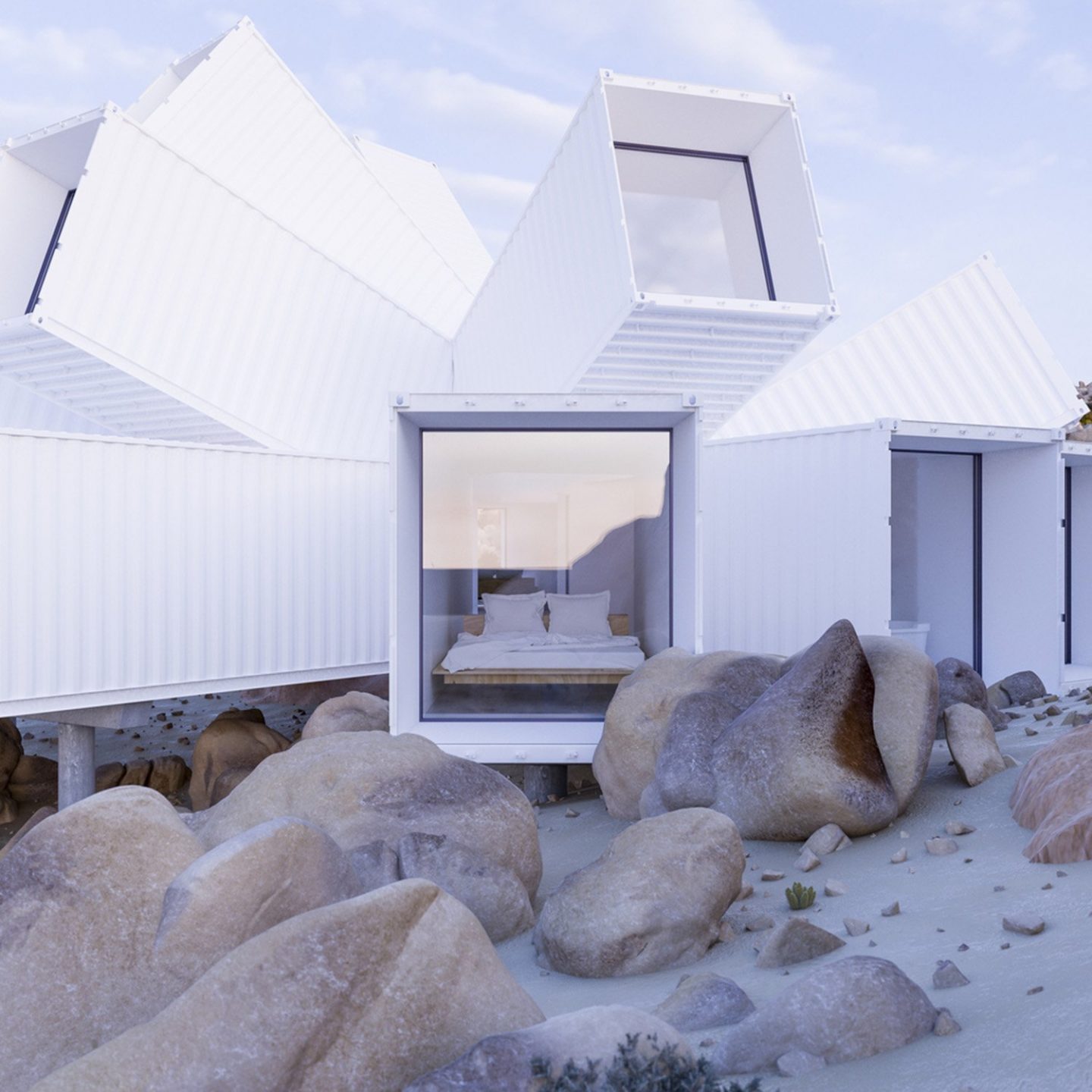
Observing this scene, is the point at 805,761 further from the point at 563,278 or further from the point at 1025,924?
the point at 563,278

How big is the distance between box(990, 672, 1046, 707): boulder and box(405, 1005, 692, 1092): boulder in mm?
6357

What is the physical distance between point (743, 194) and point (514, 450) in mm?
3683

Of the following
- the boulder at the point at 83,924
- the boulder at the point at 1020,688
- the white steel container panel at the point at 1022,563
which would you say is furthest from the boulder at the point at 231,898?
the white steel container panel at the point at 1022,563

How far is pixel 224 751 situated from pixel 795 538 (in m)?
5.08

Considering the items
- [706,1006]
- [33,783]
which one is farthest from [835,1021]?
[33,783]

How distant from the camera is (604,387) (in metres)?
9.63

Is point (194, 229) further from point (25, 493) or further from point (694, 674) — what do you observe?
point (694, 674)

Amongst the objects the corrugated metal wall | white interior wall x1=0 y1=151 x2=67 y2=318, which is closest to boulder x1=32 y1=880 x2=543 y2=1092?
the corrugated metal wall

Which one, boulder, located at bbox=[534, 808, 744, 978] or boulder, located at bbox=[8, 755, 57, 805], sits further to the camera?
boulder, located at bbox=[8, 755, 57, 805]

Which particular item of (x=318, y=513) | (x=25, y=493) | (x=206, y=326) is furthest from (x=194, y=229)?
(x=25, y=493)

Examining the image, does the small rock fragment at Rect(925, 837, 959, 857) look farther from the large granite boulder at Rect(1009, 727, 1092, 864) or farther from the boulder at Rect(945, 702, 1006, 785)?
the boulder at Rect(945, 702, 1006, 785)

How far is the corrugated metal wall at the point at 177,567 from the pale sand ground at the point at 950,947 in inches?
139

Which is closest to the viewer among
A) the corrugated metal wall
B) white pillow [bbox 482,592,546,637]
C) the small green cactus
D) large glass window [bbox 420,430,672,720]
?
the small green cactus

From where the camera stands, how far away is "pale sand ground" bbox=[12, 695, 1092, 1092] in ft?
7.98
